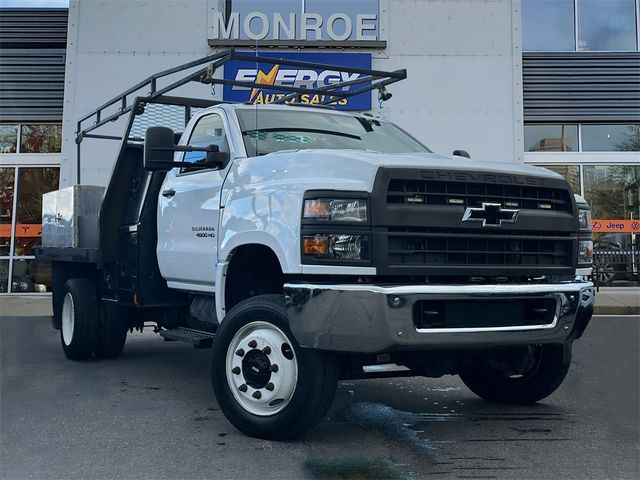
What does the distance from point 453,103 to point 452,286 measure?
10571mm

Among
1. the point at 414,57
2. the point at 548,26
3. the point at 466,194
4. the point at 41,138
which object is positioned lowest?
the point at 466,194

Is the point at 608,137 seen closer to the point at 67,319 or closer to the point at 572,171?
the point at 572,171

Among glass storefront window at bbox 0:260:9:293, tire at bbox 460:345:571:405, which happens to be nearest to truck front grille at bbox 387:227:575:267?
tire at bbox 460:345:571:405

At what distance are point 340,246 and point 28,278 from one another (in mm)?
13317

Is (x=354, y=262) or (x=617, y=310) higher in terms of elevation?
(x=354, y=262)

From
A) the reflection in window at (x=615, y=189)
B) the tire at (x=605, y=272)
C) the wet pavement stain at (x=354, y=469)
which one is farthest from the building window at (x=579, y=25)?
the wet pavement stain at (x=354, y=469)

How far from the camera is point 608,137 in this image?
50.4 ft

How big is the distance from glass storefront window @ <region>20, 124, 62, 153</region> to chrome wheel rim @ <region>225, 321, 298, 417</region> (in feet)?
41.0

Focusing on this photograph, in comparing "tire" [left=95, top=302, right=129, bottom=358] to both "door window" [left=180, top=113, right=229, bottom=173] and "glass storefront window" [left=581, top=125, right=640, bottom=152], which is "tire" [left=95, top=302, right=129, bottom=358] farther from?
"glass storefront window" [left=581, top=125, right=640, bottom=152]

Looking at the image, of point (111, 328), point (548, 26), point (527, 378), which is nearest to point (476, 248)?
point (527, 378)

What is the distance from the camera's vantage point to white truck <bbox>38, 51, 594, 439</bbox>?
12.7 feet

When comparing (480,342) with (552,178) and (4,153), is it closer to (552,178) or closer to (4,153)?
(552,178)

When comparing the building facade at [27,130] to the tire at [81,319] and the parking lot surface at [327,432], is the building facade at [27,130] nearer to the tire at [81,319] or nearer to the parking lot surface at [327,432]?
the tire at [81,319]

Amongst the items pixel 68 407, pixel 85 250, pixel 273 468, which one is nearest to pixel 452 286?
pixel 273 468
